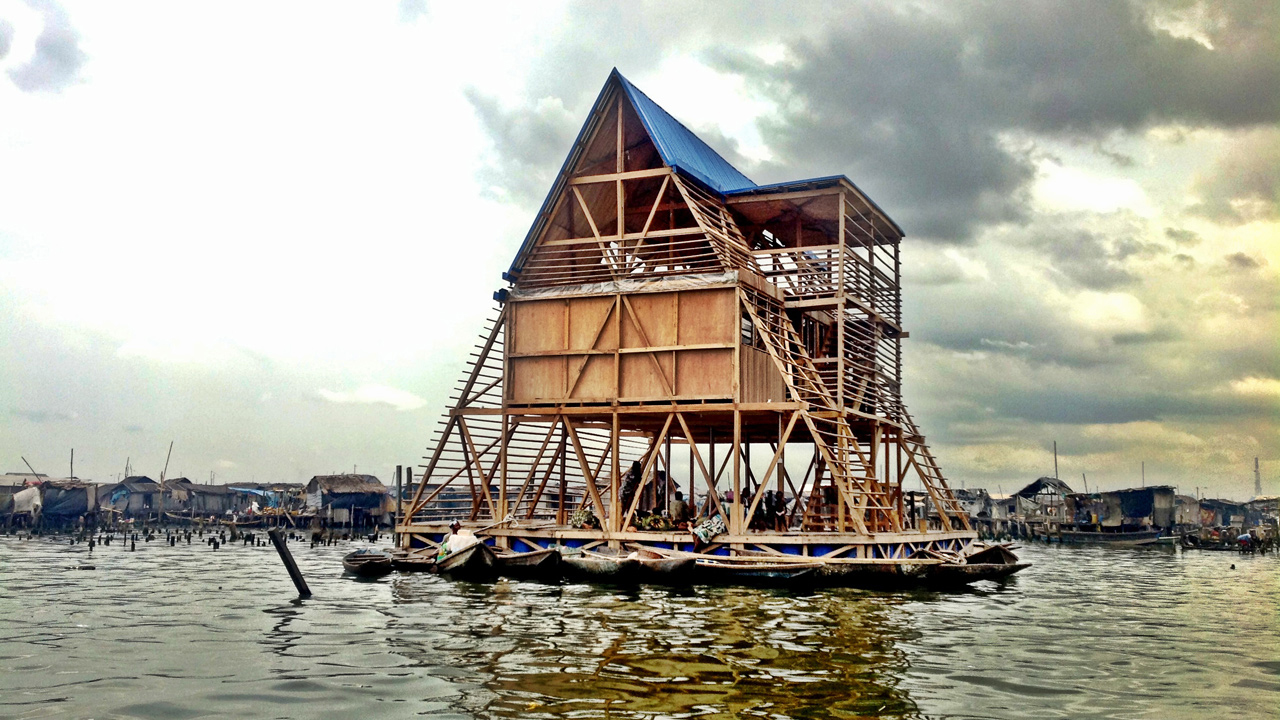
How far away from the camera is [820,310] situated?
33625 mm

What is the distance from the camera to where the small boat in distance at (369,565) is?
93.6ft

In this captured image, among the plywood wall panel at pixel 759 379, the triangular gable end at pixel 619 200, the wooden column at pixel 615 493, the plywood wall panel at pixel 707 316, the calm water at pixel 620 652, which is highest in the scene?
the triangular gable end at pixel 619 200

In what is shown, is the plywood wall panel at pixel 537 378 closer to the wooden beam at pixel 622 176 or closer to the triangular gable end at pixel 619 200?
the triangular gable end at pixel 619 200

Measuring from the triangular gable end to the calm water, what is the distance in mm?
10407

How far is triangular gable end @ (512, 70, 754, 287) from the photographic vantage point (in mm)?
31078

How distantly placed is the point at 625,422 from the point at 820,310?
735 cm

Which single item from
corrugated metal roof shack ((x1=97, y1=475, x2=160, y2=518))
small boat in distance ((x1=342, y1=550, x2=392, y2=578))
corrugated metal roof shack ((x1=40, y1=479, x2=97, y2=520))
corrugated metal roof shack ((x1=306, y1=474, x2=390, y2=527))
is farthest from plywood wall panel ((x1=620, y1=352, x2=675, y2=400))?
corrugated metal roof shack ((x1=97, y1=475, x2=160, y2=518))

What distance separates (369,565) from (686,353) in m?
10.6

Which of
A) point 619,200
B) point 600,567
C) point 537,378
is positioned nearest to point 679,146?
point 619,200

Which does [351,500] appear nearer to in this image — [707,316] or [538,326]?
[538,326]

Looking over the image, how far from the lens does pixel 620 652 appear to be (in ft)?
50.8

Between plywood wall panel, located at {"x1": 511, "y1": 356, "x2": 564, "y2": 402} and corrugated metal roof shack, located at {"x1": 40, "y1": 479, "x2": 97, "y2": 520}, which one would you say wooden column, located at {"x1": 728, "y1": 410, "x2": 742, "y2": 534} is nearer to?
plywood wall panel, located at {"x1": 511, "y1": 356, "x2": 564, "y2": 402}

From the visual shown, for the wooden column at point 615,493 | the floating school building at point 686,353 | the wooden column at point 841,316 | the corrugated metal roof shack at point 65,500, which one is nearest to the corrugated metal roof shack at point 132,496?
the corrugated metal roof shack at point 65,500

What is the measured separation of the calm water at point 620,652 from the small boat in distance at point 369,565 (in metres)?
1.27
